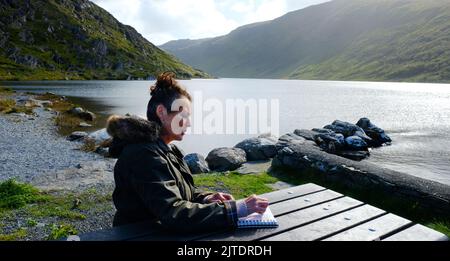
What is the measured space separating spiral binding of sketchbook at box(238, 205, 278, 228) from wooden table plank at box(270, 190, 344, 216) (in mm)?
347

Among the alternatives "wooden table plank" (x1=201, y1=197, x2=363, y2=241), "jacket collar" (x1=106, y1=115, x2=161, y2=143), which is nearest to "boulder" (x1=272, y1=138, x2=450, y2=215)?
"wooden table plank" (x1=201, y1=197, x2=363, y2=241)

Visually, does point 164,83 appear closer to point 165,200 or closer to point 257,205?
point 165,200

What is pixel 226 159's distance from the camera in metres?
17.9

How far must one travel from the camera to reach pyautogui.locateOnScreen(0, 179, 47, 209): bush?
10930mm

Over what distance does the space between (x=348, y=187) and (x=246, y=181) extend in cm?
372

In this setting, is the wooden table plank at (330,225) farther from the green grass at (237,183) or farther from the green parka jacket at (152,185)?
the green grass at (237,183)

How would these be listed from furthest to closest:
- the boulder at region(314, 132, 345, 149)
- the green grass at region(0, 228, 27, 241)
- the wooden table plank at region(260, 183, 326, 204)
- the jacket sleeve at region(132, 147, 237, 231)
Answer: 1. the boulder at region(314, 132, 345, 149)
2. the green grass at region(0, 228, 27, 241)
3. the wooden table plank at region(260, 183, 326, 204)
4. the jacket sleeve at region(132, 147, 237, 231)

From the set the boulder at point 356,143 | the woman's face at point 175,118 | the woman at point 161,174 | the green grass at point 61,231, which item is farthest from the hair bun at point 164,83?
the boulder at point 356,143

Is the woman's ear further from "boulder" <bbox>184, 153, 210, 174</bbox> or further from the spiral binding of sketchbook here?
"boulder" <bbox>184, 153, 210, 174</bbox>

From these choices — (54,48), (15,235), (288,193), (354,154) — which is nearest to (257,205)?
(288,193)

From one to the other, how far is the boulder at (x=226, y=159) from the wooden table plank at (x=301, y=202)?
1246cm

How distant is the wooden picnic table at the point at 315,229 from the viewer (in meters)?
3.78

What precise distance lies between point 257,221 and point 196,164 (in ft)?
42.7

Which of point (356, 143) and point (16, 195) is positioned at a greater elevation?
point (16, 195)
